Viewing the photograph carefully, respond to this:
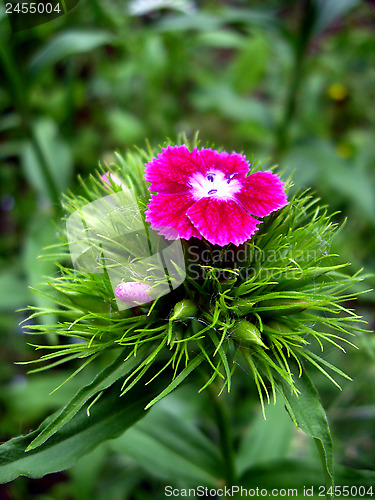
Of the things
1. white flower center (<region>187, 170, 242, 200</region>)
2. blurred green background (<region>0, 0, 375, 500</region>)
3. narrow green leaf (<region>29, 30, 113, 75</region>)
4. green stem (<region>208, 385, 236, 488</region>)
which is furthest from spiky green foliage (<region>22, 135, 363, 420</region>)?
narrow green leaf (<region>29, 30, 113, 75</region>)

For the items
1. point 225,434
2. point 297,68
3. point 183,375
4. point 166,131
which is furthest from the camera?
point 166,131

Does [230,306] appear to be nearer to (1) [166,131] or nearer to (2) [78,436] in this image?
(2) [78,436]

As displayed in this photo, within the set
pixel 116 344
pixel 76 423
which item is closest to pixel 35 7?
pixel 116 344

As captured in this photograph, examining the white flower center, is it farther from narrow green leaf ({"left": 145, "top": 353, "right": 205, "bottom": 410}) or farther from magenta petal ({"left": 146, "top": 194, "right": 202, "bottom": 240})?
narrow green leaf ({"left": 145, "top": 353, "right": 205, "bottom": 410})

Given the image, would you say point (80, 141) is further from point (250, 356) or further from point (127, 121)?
point (250, 356)

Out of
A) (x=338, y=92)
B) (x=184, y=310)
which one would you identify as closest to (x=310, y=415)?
(x=184, y=310)

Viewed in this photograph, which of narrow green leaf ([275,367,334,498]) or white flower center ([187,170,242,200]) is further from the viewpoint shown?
white flower center ([187,170,242,200])
